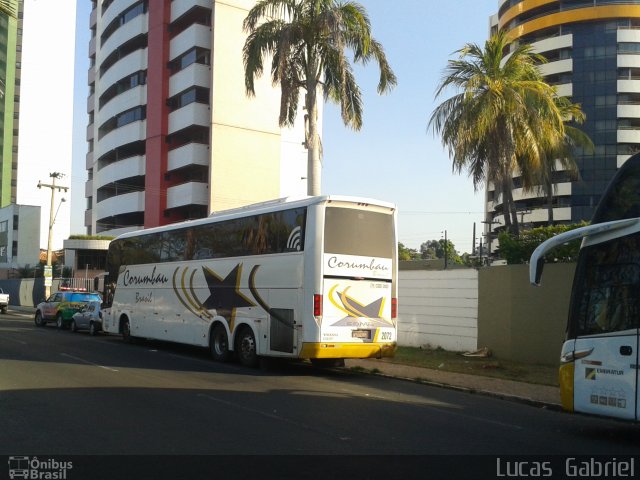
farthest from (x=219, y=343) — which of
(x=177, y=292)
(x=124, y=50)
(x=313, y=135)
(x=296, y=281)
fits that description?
(x=124, y=50)

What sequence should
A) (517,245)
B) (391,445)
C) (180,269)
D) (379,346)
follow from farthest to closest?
(180,269)
(517,245)
(379,346)
(391,445)

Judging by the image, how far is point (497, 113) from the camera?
21.4 meters

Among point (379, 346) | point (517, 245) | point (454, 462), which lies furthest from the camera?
point (517, 245)

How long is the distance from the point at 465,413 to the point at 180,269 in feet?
35.2

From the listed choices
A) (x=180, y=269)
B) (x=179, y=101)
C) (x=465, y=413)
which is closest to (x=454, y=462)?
(x=465, y=413)

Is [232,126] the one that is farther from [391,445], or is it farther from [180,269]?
[391,445]

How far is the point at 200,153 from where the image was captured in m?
48.1

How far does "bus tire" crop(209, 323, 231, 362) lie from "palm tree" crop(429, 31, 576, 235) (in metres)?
9.98

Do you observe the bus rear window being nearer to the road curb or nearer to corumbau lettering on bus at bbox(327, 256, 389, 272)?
corumbau lettering on bus at bbox(327, 256, 389, 272)

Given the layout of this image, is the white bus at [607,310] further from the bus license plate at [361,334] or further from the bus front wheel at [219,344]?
the bus front wheel at [219,344]

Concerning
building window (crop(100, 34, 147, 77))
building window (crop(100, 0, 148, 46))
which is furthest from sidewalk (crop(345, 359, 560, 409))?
building window (crop(100, 0, 148, 46))

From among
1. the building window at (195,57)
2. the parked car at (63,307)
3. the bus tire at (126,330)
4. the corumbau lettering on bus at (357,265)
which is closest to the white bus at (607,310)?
the corumbau lettering on bus at (357,265)

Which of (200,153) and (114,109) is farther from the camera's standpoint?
(114,109)

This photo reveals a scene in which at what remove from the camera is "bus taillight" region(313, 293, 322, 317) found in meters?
14.0
